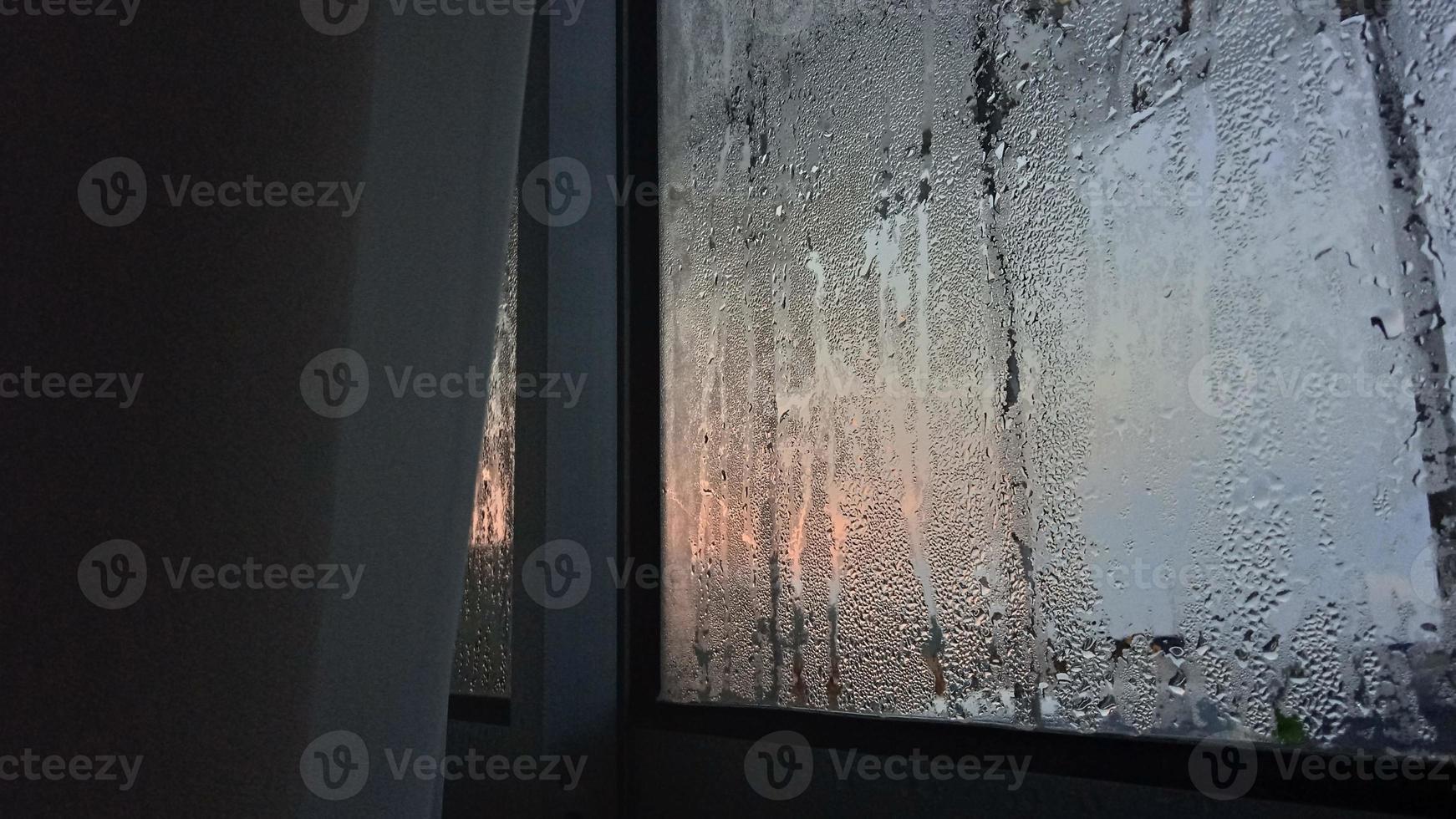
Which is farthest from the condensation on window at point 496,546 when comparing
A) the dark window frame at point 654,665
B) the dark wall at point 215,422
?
the dark wall at point 215,422

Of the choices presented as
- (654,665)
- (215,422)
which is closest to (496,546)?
(654,665)

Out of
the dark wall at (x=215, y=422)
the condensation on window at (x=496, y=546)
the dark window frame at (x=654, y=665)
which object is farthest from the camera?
the condensation on window at (x=496, y=546)

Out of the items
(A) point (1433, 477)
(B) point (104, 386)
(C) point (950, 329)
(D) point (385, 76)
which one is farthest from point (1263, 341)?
(B) point (104, 386)

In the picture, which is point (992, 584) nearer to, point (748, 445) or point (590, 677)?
point (748, 445)

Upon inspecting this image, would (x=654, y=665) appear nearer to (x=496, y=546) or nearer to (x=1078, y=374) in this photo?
(x=496, y=546)

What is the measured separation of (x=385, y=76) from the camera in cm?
73

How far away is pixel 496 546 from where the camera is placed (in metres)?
1.30

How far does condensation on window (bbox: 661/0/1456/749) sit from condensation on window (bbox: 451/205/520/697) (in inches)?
8.9

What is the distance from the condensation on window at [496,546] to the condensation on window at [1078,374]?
23cm

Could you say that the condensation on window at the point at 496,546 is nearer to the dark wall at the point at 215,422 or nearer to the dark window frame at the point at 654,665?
the dark window frame at the point at 654,665

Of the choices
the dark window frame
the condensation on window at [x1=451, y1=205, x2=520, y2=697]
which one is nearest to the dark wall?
the dark window frame

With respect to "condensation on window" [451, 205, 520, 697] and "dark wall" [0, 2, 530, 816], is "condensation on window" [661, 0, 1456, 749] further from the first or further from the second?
"dark wall" [0, 2, 530, 816]

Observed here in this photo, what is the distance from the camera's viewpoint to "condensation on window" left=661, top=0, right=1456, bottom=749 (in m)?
0.67

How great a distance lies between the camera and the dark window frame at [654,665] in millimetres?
736
